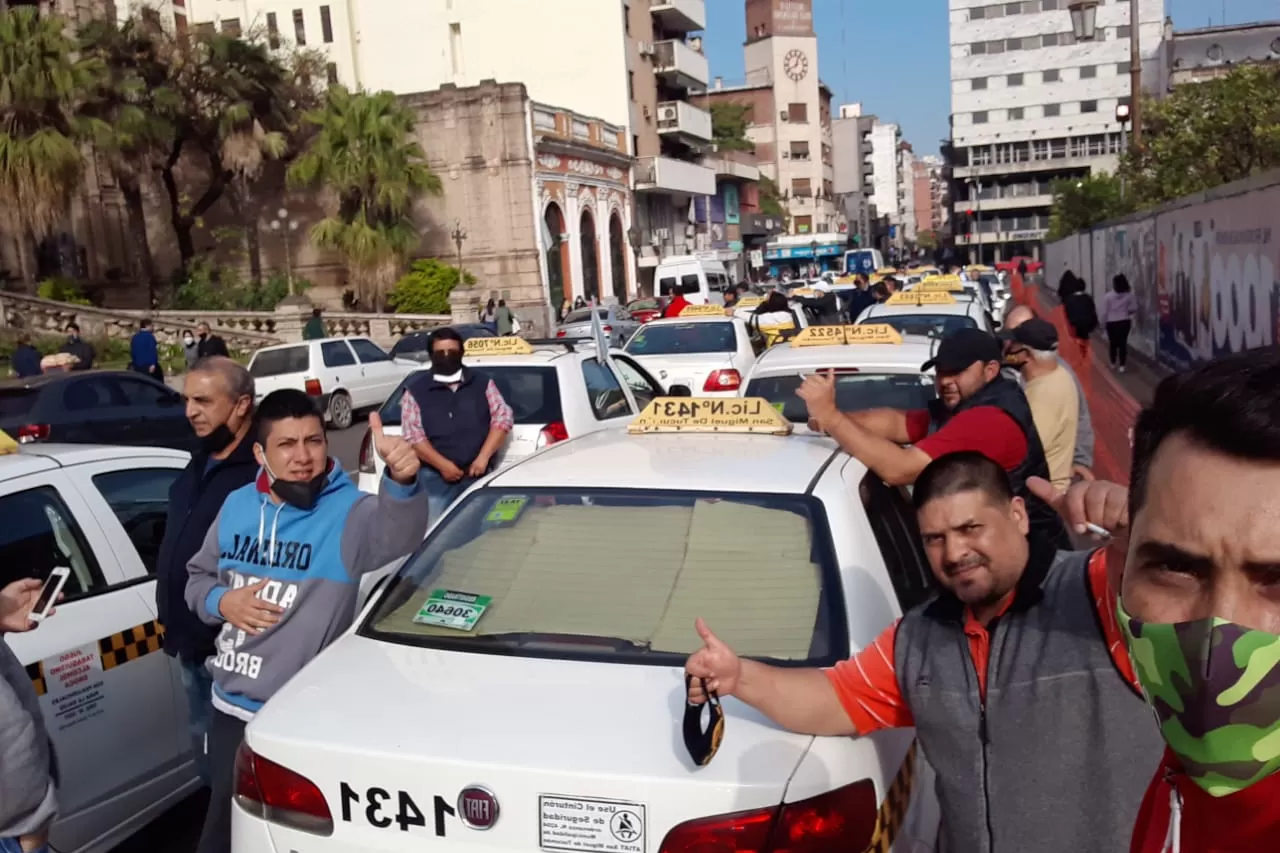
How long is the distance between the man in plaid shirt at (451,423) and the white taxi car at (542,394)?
26.5 inches

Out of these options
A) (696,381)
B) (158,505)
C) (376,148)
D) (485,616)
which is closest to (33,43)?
(376,148)

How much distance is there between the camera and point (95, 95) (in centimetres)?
3092

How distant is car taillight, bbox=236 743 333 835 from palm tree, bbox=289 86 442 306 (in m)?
33.6

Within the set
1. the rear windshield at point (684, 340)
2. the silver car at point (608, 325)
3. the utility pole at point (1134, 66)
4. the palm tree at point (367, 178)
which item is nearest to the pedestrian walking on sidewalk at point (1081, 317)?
the utility pole at point (1134, 66)

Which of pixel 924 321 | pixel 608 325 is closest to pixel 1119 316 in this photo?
pixel 924 321

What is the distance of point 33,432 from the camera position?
11.4m

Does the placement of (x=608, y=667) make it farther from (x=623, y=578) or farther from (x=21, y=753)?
(x=21, y=753)

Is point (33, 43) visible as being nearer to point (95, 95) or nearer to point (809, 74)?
point (95, 95)

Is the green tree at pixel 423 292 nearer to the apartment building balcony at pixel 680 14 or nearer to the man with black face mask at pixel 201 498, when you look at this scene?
the apartment building balcony at pixel 680 14

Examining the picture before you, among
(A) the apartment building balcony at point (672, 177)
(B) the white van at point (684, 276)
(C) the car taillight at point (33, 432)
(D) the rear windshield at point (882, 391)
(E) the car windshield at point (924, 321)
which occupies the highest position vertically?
(A) the apartment building balcony at point (672, 177)

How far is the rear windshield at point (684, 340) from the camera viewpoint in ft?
45.7

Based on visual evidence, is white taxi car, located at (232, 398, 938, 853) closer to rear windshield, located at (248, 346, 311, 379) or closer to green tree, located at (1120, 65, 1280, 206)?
rear windshield, located at (248, 346, 311, 379)

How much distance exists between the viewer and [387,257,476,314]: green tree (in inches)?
1441

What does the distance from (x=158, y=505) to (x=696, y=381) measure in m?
8.76
